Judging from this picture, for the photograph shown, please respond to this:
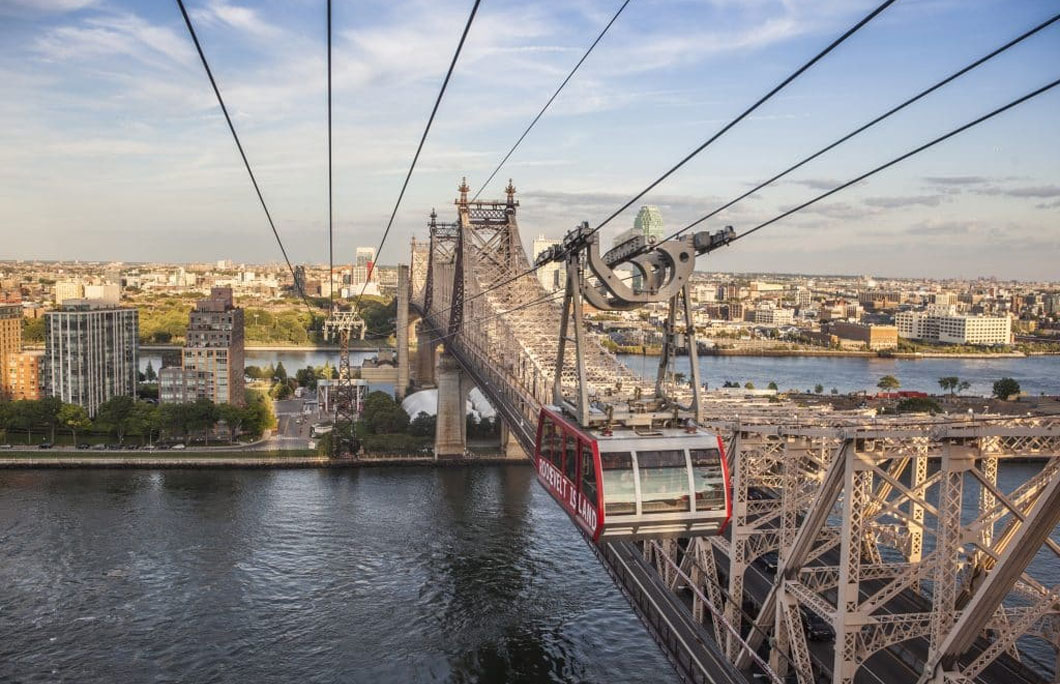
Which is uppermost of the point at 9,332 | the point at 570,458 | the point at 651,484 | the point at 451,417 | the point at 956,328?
the point at 956,328

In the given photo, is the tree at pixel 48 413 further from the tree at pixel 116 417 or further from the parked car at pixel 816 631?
the parked car at pixel 816 631

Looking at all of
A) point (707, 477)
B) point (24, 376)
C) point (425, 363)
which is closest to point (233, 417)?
point (24, 376)

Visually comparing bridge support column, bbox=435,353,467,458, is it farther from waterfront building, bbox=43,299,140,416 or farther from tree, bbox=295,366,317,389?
tree, bbox=295,366,317,389

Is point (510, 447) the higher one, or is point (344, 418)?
point (344, 418)

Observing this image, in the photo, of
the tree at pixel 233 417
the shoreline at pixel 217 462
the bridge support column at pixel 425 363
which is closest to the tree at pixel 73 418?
the shoreline at pixel 217 462

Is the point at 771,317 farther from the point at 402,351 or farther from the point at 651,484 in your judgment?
the point at 651,484

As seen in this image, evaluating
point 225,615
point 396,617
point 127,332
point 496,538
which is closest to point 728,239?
point 396,617

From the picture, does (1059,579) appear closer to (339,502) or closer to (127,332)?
(339,502)
